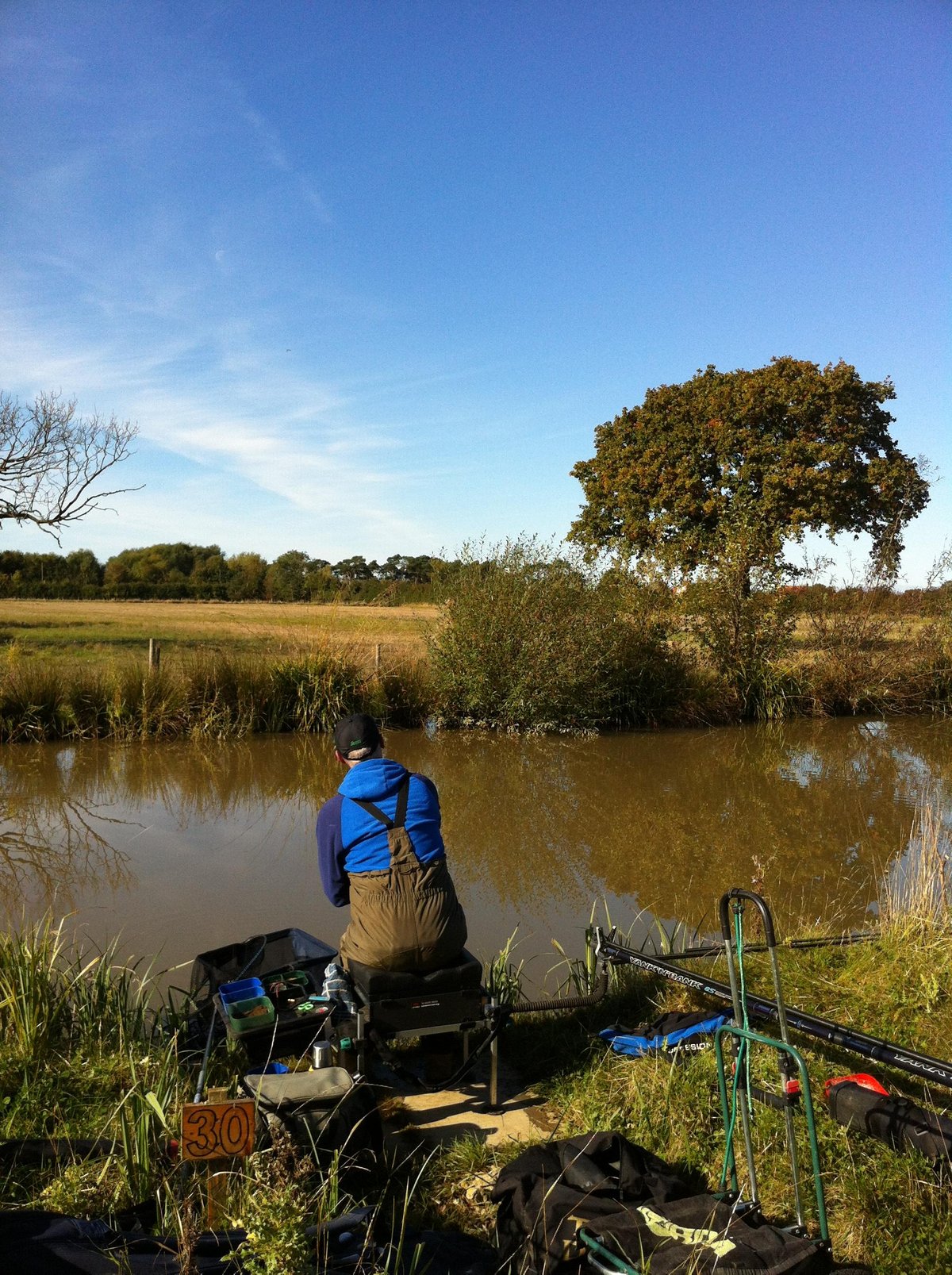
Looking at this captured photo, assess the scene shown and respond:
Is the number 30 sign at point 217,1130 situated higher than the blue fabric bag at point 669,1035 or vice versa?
the number 30 sign at point 217,1130

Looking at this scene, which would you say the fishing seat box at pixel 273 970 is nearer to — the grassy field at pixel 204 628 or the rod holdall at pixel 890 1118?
the rod holdall at pixel 890 1118

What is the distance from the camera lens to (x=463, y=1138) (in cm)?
337

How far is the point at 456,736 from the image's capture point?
47.8 ft

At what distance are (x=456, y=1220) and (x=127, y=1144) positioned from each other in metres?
0.99

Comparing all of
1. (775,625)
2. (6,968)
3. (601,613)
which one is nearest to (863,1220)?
(6,968)

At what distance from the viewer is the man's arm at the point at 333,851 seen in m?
3.66

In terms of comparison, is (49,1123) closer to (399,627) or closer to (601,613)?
(601,613)

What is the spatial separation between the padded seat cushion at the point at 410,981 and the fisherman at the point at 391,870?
0.04m

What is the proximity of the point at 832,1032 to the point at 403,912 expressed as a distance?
157 centimetres

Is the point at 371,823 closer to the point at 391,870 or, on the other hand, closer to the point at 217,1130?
the point at 391,870

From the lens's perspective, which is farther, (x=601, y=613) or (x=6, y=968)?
(x=601, y=613)

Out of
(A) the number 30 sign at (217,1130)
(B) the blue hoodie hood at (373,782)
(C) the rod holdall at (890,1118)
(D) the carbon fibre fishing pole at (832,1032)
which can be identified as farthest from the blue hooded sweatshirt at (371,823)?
(C) the rod holdall at (890,1118)

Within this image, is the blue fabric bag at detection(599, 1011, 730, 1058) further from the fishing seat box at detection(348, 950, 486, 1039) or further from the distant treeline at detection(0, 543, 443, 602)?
the distant treeline at detection(0, 543, 443, 602)

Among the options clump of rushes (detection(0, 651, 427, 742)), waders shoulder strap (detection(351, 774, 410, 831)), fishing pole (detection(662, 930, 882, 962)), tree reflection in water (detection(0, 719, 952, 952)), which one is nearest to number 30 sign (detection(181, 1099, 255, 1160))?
waders shoulder strap (detection(351, 774, 410, 831))
